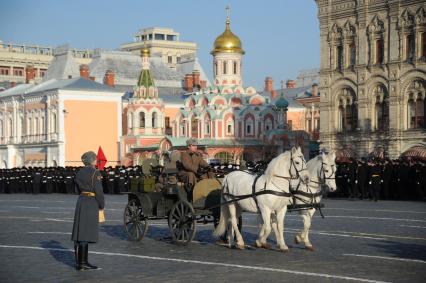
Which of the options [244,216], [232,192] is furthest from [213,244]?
[244,216]

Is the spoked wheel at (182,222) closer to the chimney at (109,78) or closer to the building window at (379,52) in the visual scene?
the building window at (379,52)

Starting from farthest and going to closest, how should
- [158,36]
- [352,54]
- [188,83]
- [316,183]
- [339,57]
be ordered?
[158,36] < [188,83] < [339,57] < [352,54] < [316,183]

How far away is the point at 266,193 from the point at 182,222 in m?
1.84

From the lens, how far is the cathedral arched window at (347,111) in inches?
2023

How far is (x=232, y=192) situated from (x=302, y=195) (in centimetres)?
117

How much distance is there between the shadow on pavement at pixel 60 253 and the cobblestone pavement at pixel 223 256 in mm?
16

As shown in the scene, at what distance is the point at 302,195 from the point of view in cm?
1516

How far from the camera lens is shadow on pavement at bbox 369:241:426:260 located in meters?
13.9

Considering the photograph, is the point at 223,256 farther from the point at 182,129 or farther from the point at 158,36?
the point at 158,36

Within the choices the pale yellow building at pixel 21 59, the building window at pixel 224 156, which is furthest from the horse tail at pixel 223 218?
the pale yellow building at pixel 21 59

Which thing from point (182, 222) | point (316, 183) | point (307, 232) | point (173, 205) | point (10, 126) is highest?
point (10, 126)

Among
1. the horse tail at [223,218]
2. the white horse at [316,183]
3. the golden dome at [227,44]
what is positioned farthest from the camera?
the golden dome at [227,44]

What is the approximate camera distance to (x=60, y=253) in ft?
48.5

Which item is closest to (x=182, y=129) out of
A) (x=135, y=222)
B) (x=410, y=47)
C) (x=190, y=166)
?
(x=410, y=47)
